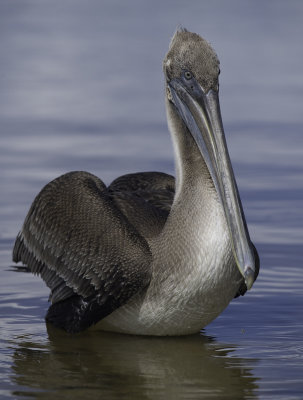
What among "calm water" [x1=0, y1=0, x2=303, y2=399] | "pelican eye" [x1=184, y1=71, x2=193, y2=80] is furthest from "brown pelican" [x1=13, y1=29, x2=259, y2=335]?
"calm water" [x1=0, y1=0, x2=303, y2=399]

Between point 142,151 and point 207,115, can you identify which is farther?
point 142,151

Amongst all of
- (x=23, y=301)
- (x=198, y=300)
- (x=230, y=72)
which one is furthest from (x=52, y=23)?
(x=198, y=300)

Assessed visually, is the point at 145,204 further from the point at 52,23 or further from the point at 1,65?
the point at 52,23

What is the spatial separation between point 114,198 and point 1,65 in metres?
8.92

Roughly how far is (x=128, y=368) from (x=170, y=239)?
2.60 ft

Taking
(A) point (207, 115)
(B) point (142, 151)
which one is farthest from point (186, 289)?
(B) point (142, 151)

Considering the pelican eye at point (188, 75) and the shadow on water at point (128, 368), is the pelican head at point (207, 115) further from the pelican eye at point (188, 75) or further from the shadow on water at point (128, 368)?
the shadow on water at point (128, 368)

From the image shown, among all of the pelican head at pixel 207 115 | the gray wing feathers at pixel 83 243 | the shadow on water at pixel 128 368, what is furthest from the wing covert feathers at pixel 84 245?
the pelican head at pixel 207 115

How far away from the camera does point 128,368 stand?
22.8 feet

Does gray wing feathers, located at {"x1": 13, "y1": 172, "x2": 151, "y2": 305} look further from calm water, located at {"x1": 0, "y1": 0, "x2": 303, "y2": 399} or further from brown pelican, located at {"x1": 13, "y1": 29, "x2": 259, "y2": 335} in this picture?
calm water, located at {"x1": 0, "y1": 0, "x2": 303, "y2": 399}

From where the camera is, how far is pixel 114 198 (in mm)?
7789

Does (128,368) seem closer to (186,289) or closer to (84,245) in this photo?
(186,289)

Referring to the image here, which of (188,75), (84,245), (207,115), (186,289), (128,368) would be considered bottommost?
(128,368)

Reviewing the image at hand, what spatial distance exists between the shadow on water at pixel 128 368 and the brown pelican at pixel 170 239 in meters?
0.12
